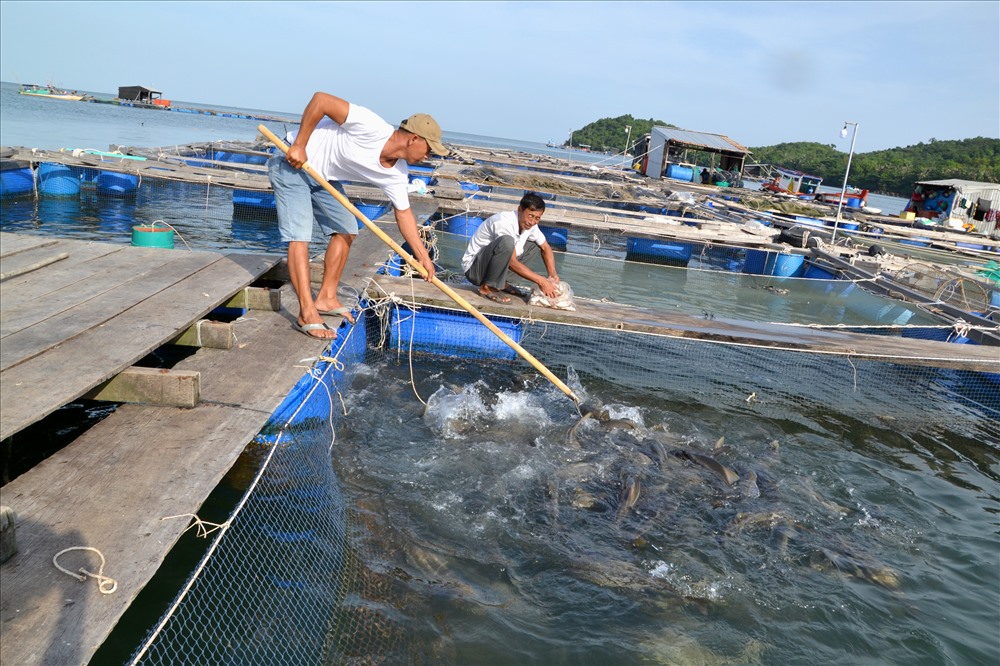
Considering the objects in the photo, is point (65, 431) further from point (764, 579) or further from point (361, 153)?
point (764, 579)

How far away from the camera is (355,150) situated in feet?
16.3

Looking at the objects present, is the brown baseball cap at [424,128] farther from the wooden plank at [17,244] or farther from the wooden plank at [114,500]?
the wooden plank at [17,244]

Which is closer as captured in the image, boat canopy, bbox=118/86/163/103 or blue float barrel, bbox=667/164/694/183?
blue float barrel, bbox=667/164/694/183

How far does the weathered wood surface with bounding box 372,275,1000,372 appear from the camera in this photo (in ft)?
23.0

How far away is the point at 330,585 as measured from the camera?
371 centimetres

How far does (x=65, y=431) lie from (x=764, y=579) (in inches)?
206

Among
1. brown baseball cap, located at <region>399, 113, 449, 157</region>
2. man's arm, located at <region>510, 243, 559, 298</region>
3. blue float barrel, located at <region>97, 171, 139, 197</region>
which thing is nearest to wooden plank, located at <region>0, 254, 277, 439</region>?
brown baseball cap, located at <region>399, 113, 449, 157</region>

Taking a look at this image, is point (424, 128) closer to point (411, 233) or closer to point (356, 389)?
point (411, 233)

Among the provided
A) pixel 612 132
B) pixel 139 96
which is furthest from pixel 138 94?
pixel 612 132

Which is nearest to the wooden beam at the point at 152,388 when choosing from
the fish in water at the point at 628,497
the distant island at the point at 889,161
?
the fish in water at the point at 628,497

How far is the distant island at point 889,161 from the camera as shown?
169 feet

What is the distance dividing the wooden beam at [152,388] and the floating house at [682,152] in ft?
108

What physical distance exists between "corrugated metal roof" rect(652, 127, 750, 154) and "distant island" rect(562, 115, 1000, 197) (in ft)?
40.0

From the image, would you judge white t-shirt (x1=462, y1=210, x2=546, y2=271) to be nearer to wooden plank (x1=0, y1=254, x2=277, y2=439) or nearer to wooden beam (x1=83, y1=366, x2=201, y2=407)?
wooden plank (x1=0, y1=254, x2=277, y2=439)
